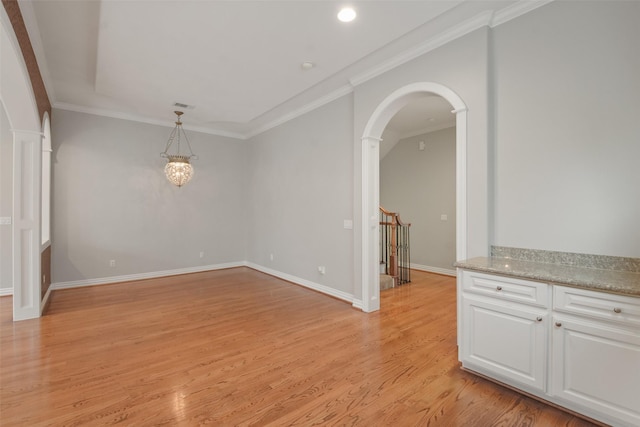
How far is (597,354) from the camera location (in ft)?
5.98

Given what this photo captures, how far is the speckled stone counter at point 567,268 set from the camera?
1821 mm

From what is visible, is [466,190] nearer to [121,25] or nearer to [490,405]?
[490,405]

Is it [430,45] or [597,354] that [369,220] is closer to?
[430,45]

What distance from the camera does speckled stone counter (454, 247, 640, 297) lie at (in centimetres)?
182

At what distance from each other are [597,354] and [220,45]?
13.2ft

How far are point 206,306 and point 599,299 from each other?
414 centimetres

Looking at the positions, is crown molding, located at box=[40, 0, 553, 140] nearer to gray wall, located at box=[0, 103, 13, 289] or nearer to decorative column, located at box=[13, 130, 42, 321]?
gray wall, located at box=[0, 103, 13, 289]

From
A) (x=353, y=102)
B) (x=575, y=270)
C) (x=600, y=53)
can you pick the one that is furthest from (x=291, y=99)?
(x=575, y=270)

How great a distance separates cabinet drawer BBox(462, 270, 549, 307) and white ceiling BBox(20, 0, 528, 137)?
228 centimetres

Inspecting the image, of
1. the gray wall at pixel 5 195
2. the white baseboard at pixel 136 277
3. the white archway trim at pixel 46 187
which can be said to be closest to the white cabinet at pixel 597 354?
the white baseboard at pixel 136 277

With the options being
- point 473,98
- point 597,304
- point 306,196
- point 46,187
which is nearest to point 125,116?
point 46,187

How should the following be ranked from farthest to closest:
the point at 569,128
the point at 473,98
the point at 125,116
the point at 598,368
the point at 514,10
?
the point at 125,116 → the point at 473,98 → the point at 514,10 → the point at 569,128 → the point at 598,368

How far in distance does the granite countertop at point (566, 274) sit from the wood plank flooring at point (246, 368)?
34.5 inches

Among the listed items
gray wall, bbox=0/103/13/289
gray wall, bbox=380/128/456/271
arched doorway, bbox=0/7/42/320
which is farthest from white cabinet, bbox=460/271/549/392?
gray wall, bbox=0/103/13/289
